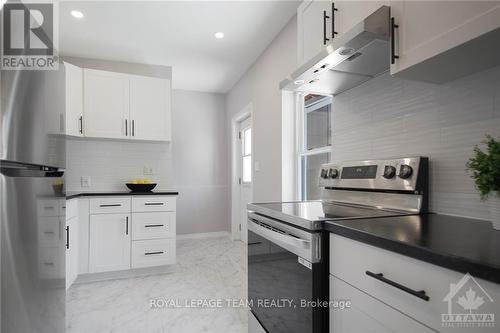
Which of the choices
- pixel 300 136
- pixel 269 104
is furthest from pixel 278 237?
pixel 269 104

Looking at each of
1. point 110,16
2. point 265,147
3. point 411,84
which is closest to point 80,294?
point 265,147

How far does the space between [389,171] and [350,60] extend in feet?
1.98

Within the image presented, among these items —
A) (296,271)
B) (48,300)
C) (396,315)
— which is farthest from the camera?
(296,271)

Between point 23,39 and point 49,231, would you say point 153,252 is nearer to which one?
point 49,231

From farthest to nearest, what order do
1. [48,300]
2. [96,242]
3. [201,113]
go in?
[201,113] < [96,242] < [48,300]

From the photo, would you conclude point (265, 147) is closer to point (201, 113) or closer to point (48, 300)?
point (201, 113)

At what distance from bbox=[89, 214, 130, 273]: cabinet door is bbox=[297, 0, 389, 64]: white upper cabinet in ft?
7.92

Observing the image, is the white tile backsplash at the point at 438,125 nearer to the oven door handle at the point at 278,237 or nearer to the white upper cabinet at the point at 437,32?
the white upper cabinet at the point at 437,32

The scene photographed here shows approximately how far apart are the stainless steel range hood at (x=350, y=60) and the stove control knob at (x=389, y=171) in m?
0.55

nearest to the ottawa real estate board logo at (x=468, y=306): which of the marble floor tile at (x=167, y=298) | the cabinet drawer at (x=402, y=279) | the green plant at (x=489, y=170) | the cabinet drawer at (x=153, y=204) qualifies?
the cabinet drawer at (x=402, y=279)

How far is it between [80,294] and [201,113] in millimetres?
3195

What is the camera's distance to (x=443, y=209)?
4.15 ft

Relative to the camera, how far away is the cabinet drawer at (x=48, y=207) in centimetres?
93

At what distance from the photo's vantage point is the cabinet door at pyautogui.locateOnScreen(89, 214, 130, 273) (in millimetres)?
2809
